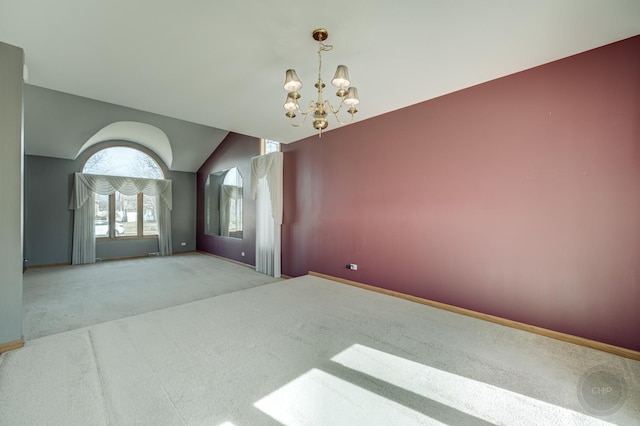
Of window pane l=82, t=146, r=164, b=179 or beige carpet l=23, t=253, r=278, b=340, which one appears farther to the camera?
window pane l=82, t=146, r=164, b=179

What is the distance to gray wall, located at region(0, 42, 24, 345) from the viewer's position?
87.9 inches

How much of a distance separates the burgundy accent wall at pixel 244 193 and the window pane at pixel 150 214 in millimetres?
1219

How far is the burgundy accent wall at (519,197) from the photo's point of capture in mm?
2221

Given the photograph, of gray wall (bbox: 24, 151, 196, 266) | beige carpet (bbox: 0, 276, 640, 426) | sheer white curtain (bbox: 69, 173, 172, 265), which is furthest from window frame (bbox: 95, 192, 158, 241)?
beige carpet (bbox: 0, 276, 640, 426)

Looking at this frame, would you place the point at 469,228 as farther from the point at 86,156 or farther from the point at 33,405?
the point at 86,156

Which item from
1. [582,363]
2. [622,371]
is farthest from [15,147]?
[622,371]

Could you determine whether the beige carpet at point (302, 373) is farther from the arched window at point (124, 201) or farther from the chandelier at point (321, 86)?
the arched window at point (124, 201)

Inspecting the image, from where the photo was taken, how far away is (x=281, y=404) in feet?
5.32

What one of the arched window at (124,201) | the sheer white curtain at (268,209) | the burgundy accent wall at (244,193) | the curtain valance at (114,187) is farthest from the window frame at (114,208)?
the sheer white curtain at (268,209)

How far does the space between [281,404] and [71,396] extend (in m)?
1.30

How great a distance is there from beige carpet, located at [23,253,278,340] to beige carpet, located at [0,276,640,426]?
3.21ft

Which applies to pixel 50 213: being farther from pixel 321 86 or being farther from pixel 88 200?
pixel 321 86

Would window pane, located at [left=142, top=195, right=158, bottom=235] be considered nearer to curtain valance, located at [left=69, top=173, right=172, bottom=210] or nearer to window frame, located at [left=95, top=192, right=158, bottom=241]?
window frame, located at [left=95, top=192, right=158, bottom=241]

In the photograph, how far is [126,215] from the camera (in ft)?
24.5
